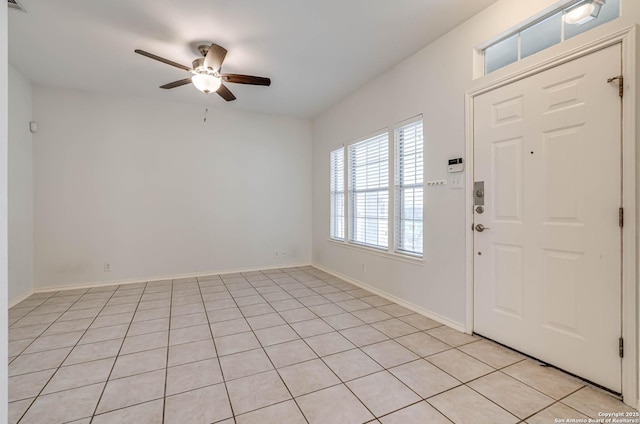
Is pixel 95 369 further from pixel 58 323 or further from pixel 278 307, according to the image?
pixel 278 307

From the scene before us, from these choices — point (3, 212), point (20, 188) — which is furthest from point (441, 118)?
point (20, 188)

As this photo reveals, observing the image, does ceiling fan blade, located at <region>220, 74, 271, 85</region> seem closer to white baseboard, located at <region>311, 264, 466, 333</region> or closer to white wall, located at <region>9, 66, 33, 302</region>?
white wall, located at <region>9, 66, 33, 302</region>

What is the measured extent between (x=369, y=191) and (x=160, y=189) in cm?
344

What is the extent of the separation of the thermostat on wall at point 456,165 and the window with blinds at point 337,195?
7.64ft

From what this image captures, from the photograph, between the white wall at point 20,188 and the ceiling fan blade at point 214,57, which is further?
the white wall at point 20,188

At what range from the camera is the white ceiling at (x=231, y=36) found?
2506 mm

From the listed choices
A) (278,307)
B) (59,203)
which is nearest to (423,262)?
(278,307)

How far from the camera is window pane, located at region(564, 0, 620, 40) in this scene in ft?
6.06

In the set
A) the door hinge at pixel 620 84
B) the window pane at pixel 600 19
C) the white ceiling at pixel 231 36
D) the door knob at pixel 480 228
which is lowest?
the door knob at pixel 480 228

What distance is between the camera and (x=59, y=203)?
4172 mm

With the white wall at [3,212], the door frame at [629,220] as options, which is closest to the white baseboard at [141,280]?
the white wall at [3,212]

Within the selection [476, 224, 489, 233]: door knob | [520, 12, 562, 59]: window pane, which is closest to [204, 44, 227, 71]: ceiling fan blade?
[520, 12, 562, 59]: window pane

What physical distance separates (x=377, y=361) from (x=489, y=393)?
2.49 ft

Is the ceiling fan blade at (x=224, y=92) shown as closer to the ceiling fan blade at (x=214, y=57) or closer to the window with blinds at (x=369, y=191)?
the ceiling fan blade at (x=214, y=57)
